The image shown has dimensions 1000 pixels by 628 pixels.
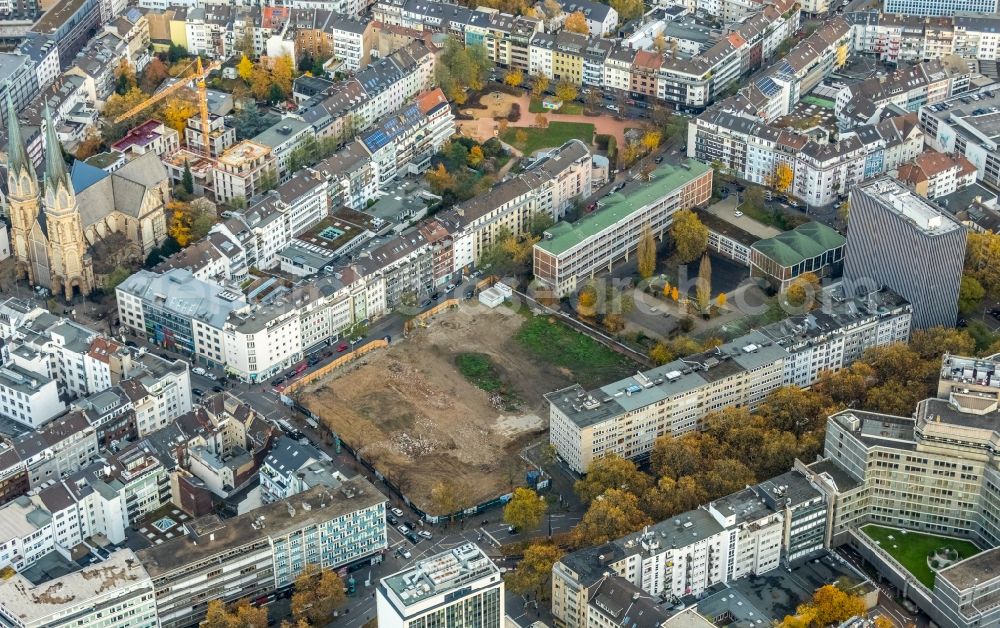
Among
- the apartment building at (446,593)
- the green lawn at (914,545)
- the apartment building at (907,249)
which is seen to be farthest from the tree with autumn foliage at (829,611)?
the apartment building at (907,249)

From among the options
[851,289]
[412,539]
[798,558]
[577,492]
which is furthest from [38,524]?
[851,289]

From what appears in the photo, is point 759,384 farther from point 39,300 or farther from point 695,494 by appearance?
point 39,300

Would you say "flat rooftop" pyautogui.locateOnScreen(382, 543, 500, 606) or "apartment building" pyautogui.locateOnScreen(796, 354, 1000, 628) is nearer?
"flat rooftop" pyautogui.locateOnScreen(382, 543, 500, 606)

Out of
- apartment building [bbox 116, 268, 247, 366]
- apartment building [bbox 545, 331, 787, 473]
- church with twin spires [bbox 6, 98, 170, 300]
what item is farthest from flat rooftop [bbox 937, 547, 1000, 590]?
church with twin spires [bbox 6, 98, 170, 300]

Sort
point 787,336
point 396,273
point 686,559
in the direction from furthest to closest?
point 396,273
point 787,336
point 686,559

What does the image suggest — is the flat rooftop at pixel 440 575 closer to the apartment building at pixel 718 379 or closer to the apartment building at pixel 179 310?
the apartment building at pixel 718 379

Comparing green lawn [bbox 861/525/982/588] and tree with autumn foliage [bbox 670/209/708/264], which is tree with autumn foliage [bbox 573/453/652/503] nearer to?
green lawn [bbox 861/525/982/588]
